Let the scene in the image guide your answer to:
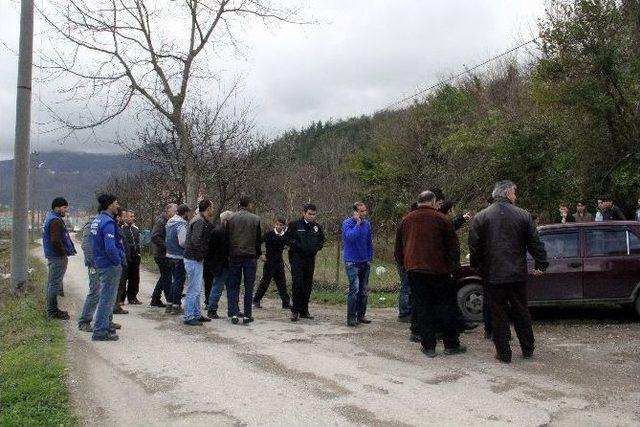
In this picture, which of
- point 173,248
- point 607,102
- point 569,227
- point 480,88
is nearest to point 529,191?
point 607,102

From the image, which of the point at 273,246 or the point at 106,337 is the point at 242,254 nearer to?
the point at 106,337

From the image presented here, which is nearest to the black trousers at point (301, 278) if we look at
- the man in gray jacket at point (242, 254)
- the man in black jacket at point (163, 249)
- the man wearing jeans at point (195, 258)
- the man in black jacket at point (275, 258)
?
the man in gray jacket at point (242, 254)

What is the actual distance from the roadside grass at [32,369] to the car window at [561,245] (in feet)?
22.8

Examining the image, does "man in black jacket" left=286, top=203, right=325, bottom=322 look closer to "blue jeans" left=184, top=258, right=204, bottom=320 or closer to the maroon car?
"blue jeans" left=184, top=258, right=204, bottom=320

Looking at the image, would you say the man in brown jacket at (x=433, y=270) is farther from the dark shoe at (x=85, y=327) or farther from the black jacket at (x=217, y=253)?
the dark shoe at (x=85, y=327)

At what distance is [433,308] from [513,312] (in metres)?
0.91

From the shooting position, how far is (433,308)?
23.7 feet

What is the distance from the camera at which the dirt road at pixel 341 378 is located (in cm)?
496

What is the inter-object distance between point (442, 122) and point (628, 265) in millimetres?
25485

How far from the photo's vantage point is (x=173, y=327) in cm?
911

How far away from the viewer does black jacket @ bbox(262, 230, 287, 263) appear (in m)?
11.7

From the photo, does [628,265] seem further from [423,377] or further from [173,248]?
[173,248]

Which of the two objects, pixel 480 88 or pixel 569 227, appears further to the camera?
pixel 480 88

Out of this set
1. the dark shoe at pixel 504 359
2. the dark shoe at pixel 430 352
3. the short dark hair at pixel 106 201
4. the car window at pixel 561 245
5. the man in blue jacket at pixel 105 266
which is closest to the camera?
the dark shoe at pixel 504 359
